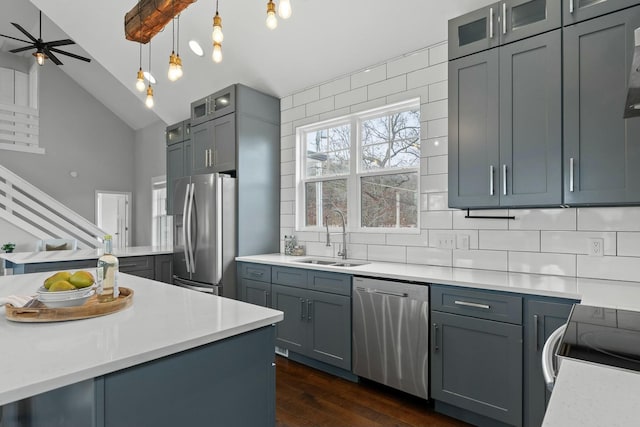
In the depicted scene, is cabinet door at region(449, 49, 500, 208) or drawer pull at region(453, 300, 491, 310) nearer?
drawer pull at region(453, 300, 491, 310)

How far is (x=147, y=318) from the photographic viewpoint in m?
1.37

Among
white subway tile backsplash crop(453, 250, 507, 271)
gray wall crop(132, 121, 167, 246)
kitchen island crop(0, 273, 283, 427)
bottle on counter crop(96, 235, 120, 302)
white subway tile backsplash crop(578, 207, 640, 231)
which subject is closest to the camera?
kitchen island crop(0, 273, 283, 427)

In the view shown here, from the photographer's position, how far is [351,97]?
3.55m

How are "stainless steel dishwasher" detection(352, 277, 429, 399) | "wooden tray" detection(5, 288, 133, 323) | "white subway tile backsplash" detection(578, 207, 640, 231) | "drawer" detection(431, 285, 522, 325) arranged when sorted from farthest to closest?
"stainless steel dishwasher" detection(352, 277, 429, 399)
"white subway tile backsplash" detection(578, 207, 640, 231)
"drawer" detection(431, 285, 522, 325)
"wooden tray" detection(5, 288, 133, 323)

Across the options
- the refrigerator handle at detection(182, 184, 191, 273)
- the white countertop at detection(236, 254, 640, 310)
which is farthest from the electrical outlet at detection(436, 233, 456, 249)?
the refrigerator handle at detection(182, 184, 191, 273)

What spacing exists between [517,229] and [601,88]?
0.98 metres

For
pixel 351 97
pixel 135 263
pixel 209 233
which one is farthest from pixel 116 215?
pixel 351 97

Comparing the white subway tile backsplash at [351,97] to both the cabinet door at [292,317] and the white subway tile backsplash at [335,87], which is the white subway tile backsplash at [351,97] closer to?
the white subway tile backsplash at [335,87]

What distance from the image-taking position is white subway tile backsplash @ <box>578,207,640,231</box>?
212 cm

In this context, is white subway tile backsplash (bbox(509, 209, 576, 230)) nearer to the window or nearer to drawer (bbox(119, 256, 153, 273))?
the window

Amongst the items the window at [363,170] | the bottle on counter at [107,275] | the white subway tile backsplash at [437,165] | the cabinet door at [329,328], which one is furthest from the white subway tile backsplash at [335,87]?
the bottle on counter at [107,275]

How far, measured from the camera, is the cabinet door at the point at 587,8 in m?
1.91

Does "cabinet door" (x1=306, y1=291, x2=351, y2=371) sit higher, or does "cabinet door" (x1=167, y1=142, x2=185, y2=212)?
"cabinet door" (x1=167, y1=142, x2=185, y2=212)

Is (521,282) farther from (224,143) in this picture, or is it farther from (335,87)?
(224,143)
